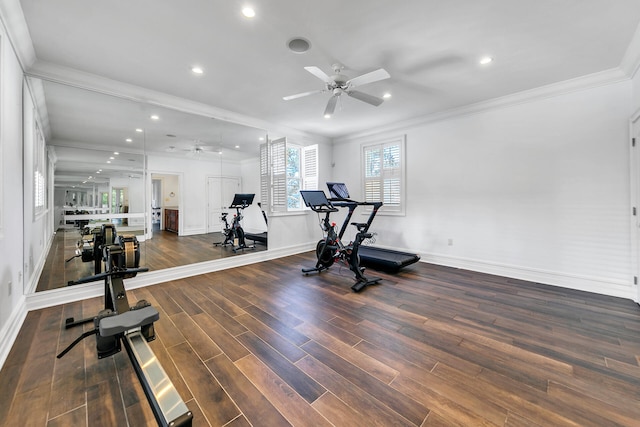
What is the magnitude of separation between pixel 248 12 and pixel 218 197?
11.4 feet

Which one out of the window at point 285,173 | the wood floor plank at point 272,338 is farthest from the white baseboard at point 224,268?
the wood floor plank at point 272,338

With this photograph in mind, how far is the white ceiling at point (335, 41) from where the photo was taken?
7.23ft

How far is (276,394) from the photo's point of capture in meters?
1.66

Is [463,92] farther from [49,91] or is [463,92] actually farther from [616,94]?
[49,91]

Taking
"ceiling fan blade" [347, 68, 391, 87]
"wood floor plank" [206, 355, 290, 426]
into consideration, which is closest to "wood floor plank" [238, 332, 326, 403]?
"wood floor plank" [206, 355, 290, 426]

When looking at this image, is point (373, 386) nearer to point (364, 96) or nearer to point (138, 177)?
point (364, 96)

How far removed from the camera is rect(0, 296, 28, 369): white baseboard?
1.99 meters

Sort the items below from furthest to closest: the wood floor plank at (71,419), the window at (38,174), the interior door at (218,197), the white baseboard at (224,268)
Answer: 1. the interior door at (218,197)
2. the window at (38,174)
3. the white baseboard at (224,268)
4. the wood floor plank at (71,419)

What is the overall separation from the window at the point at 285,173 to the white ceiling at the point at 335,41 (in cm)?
168

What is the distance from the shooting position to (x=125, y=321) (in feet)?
5.16

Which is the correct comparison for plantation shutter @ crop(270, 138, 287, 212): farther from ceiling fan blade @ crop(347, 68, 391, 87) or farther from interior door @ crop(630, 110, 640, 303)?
interior door @ crop(630, 110, 640, 303)

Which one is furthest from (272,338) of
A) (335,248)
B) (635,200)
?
(635,200)

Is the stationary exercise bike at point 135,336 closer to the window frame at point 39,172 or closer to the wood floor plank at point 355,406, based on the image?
the wood floor plank at point 355,406

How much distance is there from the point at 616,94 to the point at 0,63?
665 cm
